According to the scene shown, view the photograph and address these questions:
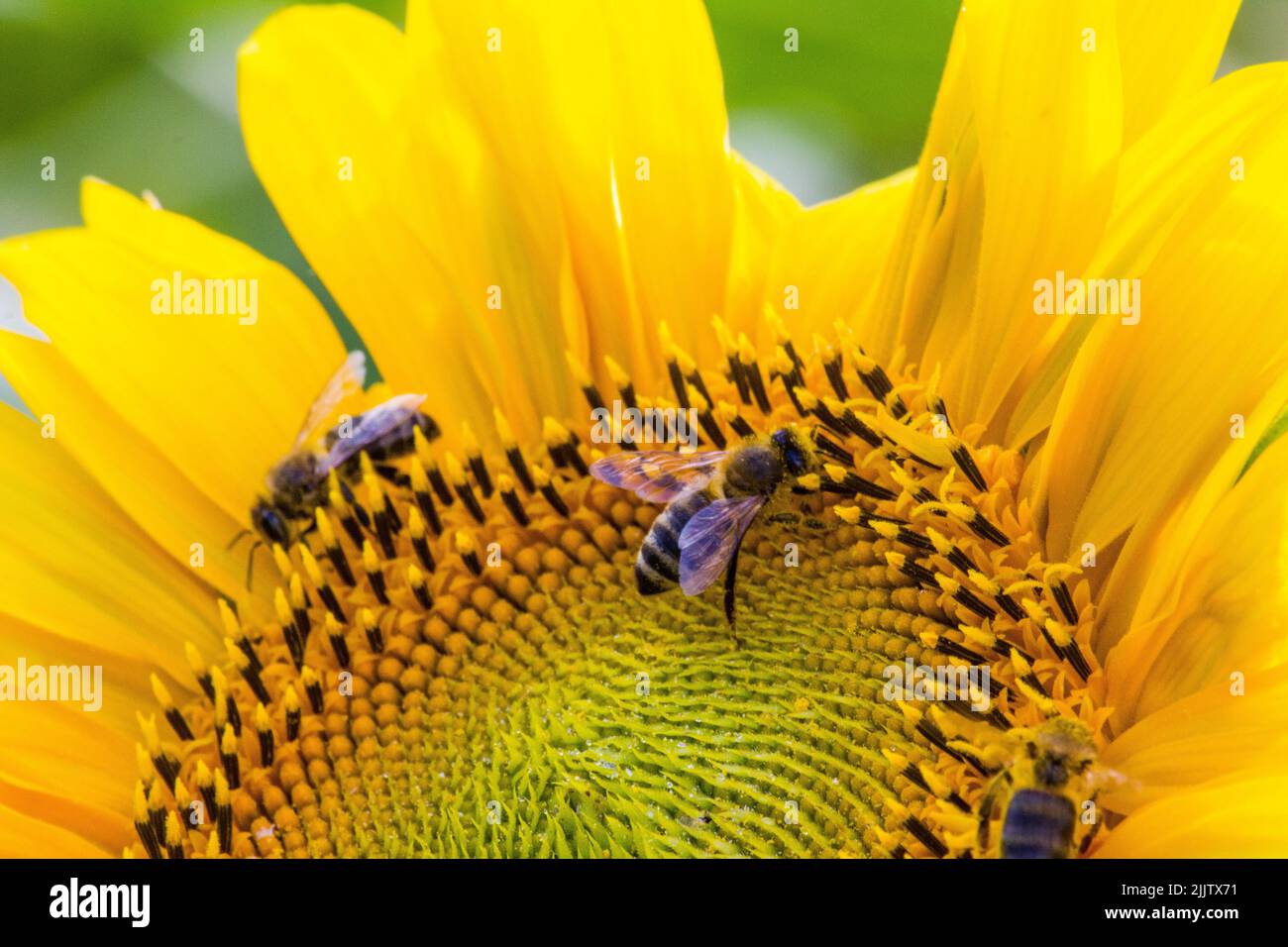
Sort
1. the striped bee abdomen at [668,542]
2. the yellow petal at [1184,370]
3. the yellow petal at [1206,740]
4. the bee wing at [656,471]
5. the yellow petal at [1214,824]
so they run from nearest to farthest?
the yellow petal at [1214,824] → the yellow petal at [1206,740] → the yellow petal at [1184,370] → the striped bee abdomen at [668,542] → the bee wing at [656,471]

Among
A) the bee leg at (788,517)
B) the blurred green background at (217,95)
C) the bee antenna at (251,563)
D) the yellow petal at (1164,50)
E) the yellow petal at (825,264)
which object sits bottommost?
the bee leg at (788,517)

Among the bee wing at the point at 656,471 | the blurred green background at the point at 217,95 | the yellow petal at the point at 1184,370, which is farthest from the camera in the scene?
the blurred green background at the point at 217,95

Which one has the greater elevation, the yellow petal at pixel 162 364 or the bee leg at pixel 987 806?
the yellow petal at pixel 162 364

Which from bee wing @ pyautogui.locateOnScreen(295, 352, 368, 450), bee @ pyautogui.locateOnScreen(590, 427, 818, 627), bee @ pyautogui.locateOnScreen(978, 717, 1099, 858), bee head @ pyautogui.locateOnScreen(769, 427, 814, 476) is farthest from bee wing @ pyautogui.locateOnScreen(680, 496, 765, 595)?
bee wing @ pyautogui.locateOnScreen(295, 352, 368, 450)

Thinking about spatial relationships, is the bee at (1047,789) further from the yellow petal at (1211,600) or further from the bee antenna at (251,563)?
the bee antenna at (251,563)

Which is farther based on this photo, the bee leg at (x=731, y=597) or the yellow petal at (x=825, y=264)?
the yellow petal at (x=825, y=264)

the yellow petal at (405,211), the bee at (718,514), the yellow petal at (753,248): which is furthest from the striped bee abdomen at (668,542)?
the yellow petal at (405,211)
